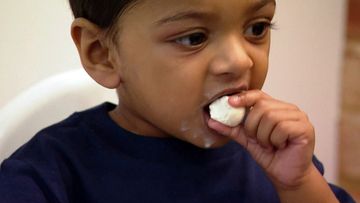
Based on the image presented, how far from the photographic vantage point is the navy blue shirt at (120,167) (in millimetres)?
671

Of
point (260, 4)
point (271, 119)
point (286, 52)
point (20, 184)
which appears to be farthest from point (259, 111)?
point (286, 52)

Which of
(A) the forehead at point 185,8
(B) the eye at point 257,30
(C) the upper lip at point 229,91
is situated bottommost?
(C) the upper lip at point 229,91

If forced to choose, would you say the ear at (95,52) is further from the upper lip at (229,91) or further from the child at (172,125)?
the upper lip at (229,91)

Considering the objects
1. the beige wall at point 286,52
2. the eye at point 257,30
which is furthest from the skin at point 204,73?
the beige wall at point 286,52

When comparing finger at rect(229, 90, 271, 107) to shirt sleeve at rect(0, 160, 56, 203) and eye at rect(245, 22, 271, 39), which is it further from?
shirt sleeve at rect(0, 160, 56, 203)

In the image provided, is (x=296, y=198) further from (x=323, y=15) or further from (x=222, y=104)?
(x=323, y=15)

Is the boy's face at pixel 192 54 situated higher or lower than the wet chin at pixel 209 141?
higher

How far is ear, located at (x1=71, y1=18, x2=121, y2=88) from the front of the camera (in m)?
0.68

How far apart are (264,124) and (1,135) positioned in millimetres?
342

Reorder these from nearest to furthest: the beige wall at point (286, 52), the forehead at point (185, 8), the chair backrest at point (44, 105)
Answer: the forehead at point (185, 8), the chair backrest at point (44, 105), the beige wall at point (286, 52)

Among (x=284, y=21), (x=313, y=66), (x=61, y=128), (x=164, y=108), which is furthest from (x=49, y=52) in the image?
(x=313, y=66)

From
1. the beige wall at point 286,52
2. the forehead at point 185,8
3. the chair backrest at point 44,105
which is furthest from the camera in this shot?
the beige wall at point 286,52

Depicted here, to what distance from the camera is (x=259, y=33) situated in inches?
25.7

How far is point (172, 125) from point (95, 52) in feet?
0.45
